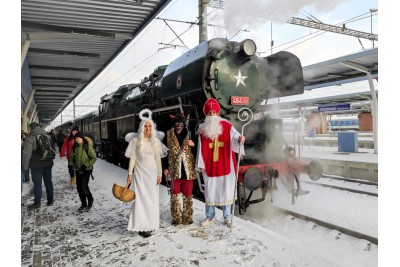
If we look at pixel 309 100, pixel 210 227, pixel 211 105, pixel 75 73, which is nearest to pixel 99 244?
pixel 210 227

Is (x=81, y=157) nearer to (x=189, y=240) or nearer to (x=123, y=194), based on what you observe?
(x=123, y=194)

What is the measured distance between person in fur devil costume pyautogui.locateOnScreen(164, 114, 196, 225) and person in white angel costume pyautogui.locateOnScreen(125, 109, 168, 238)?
1.25ft

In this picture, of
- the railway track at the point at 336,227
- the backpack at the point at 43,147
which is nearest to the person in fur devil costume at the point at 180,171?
the railway track at the point at 336,227

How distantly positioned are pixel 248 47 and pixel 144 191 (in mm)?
3347

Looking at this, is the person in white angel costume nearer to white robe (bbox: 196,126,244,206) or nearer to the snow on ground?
the snow on ground

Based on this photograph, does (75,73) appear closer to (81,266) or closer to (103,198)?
(103,198)

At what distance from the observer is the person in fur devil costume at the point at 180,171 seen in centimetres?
429

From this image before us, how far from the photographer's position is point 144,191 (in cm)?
393

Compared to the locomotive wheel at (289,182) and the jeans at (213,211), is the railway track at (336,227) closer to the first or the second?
the locomotive wheel at (289,182)

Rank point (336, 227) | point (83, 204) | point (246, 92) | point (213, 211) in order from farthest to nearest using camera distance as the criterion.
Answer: point (246, 92), point (83, 204), point (336, 227), point (213, 211)

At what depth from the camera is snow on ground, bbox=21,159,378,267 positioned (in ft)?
10.7

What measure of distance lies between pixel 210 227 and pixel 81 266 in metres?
1.80

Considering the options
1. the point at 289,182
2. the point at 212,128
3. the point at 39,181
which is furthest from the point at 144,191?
the point at 289,182

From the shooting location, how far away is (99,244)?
3766mm
